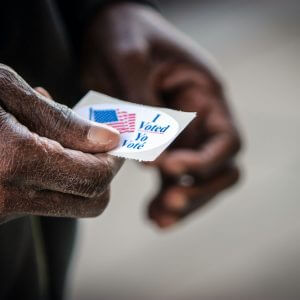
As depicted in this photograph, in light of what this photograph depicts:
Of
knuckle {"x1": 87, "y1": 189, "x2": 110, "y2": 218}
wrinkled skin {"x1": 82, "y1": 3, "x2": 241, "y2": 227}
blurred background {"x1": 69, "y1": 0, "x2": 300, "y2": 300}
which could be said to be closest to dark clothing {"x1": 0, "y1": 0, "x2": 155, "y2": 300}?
wrinkled skin {"x1": 82, "y1": 3, "x2": 241, "y2": 227}

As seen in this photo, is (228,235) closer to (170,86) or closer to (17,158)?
(170,86)

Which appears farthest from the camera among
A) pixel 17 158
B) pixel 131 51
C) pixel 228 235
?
pixel 228 235

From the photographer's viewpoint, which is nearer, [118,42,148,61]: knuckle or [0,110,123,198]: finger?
[0,110,123,198]: finger

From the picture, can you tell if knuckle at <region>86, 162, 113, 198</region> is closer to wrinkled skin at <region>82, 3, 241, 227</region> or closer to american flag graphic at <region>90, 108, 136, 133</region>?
american flag graphic at <region>90, 108, 136, 133</region>

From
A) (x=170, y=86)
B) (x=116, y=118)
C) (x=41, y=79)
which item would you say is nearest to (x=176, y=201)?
(x=170, y=86)

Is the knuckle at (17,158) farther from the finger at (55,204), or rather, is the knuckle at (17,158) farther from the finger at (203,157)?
the finger at (203,157)
